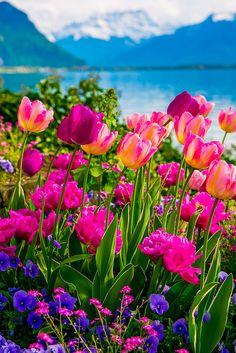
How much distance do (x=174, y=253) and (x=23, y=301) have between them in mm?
767

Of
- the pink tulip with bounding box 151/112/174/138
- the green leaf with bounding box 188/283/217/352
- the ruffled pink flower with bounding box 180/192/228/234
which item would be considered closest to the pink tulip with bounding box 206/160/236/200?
the green leaf with bounding box 188/283/217/352

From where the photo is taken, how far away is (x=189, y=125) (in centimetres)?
270

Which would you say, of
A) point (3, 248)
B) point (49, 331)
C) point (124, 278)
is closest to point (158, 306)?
point (124, 278)

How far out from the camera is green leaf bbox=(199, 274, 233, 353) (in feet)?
8.09

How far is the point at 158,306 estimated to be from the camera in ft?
8.44

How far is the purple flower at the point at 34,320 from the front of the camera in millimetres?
2609

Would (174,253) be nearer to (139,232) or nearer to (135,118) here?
(139,232)

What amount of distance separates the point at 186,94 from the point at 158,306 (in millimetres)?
1113

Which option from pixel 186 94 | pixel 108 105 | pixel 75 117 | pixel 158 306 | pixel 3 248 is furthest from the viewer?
pixel 108 105

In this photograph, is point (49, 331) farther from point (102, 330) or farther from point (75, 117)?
point (75, 117)

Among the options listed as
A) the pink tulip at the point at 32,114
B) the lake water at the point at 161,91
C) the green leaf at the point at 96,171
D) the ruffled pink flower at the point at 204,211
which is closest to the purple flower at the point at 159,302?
the ruffled pink flower at the point at 204,211

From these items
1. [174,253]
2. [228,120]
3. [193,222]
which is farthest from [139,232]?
[228,120]

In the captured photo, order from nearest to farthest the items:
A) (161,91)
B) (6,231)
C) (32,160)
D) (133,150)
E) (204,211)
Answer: (133,150) < (6,231) < (204,211) < (32,160) < (161,91)

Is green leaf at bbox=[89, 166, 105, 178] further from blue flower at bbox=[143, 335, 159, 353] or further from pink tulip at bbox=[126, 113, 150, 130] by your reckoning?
blue flower at bbox=[143, 335, 159, 353]
